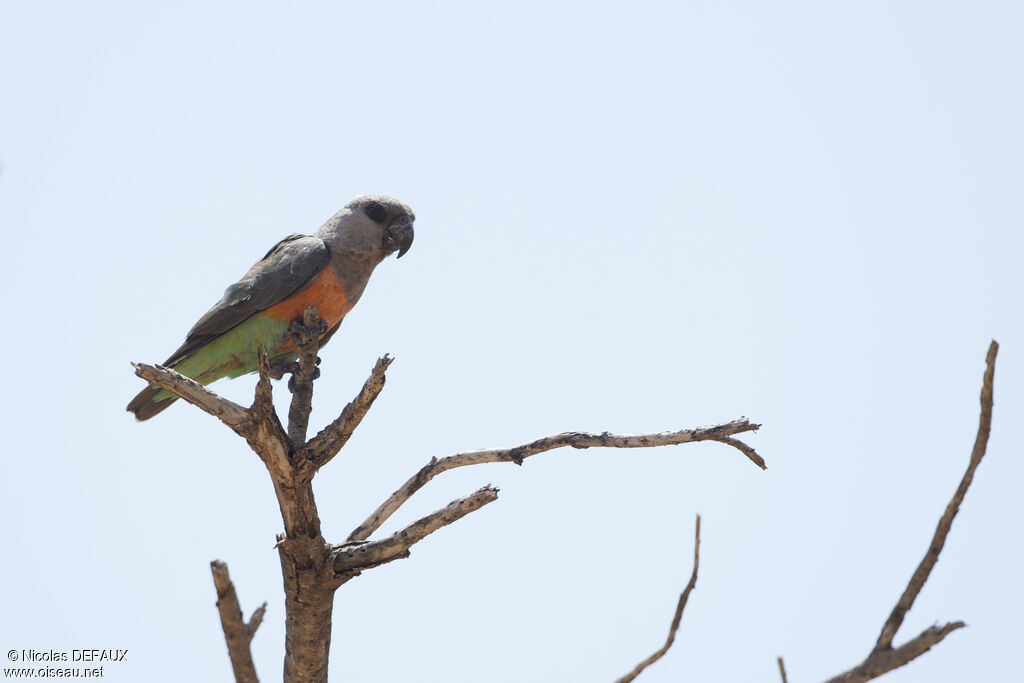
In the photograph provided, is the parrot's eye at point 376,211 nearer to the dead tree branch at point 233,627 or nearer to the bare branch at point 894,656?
the dead tree branch at point 233,627

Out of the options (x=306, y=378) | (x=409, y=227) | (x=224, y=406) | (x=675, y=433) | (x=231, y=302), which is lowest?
(x=675, y=433)

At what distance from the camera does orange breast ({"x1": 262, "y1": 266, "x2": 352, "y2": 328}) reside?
349 inches

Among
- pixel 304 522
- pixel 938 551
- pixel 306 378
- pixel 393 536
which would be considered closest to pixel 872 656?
pixel 938 551

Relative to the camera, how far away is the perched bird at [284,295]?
29.1 feet

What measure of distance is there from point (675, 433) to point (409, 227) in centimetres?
447

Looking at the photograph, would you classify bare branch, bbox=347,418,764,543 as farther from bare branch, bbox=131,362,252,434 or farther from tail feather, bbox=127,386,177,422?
tail feather, bbox=127,386,177,422

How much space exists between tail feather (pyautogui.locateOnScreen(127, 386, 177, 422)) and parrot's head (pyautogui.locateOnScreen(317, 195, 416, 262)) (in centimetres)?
218

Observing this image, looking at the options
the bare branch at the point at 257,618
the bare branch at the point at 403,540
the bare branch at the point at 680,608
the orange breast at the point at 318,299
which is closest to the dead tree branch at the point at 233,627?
the bare branch at the point at 257,618

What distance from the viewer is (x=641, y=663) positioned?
4.67 meters

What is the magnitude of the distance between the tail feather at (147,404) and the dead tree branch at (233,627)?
18.7ft

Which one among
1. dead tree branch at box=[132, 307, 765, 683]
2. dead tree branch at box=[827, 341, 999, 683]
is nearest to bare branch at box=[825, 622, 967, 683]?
dead tree branch at box=[827, 341, 999, 683]

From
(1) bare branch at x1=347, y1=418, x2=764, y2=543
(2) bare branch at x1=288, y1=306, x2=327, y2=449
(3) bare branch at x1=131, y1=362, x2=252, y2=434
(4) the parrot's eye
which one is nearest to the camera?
(1) bare branch at x1=347, y1=418, x2=764, y2=543

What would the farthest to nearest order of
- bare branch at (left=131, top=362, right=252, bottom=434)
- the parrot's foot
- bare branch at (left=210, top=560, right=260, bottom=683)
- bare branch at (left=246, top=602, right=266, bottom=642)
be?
1. the parrot's foot
2. bare branch at (left=131, top=362, right=252, bottom=434)
3. bare branch at (left=246, top=602, right=266, bottom=642)
4. bare branch at (left=210, top=560, right=260, bottom=683)

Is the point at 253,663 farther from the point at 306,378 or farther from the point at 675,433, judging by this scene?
the point at 306,378
